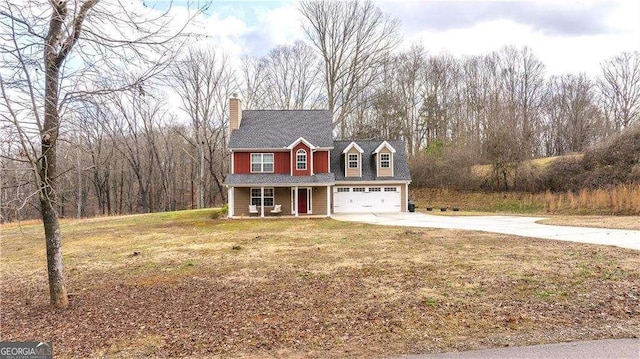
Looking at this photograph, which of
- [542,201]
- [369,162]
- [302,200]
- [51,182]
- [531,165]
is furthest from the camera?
[531,165]

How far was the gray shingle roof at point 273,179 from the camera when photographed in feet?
73.6

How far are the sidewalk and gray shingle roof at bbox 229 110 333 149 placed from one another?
20586 millimetres

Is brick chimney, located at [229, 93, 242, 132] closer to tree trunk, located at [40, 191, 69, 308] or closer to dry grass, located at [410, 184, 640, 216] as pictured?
dry grass, located at [410, 184, 640, 216]

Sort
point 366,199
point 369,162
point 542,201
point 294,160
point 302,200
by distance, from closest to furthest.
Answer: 1. point 294,160
2. point 302,200
3. point 366,199
4. point 369,162
5. point 542,201

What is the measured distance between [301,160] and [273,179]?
85.7 inches

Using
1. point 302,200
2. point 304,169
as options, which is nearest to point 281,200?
point 302,200

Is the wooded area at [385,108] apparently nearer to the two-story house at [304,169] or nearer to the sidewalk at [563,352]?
the two-story house at [304,169]

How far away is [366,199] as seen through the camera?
83.2 ft

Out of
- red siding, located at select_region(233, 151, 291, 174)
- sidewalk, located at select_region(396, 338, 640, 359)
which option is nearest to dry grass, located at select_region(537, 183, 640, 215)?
red siding, located at select_region(233, 151, 291, 174)

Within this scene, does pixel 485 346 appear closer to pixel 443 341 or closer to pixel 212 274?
pixel 443 341

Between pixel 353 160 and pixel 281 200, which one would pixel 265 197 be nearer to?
pixel 281 200

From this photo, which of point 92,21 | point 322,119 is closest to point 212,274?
point 92,21

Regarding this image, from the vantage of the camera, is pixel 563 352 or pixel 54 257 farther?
pixel 54 257

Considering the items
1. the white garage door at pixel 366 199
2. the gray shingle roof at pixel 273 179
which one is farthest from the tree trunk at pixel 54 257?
the white garage door at pixel 366 199
